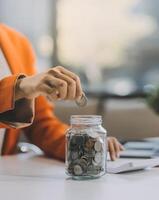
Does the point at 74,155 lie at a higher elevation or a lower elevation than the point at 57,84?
lower

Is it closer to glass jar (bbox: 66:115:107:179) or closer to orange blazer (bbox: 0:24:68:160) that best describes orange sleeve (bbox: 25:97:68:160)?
orange blazer (bbox: 0:24:68:160)

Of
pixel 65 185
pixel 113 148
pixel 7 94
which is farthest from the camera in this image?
pixel 113 148

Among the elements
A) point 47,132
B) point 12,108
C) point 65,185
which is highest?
point 12,108

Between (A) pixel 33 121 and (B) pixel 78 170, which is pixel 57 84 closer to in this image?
(B) pixel 78 170

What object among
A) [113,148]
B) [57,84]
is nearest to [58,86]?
[57,84]

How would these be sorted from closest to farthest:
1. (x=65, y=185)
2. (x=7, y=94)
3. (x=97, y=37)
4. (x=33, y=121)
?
(x=65, y=185), (x=7, y=94), (x=33, y=121), (x=97, y=37)

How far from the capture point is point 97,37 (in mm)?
2672

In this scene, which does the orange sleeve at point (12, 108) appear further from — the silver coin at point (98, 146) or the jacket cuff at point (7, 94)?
the silver coin at point (98, 146)

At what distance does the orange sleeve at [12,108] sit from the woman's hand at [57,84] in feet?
0.19

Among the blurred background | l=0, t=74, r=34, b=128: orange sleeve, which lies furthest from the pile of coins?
the blurred background

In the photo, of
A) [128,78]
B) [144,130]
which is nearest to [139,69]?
[128,78]

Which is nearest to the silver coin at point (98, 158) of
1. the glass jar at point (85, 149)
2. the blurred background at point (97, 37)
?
the glass jar at point (85, 149)

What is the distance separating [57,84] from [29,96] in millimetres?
118

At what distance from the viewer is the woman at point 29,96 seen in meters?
0.96
